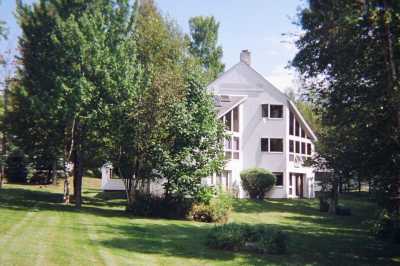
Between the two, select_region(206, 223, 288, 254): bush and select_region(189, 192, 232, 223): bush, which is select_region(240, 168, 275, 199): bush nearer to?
select_region(189, 192, 232, 223): bush

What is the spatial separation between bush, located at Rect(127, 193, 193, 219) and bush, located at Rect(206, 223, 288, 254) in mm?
8563

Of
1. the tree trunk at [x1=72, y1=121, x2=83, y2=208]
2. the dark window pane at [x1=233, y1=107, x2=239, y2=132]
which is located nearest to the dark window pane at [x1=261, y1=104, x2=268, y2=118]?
the dark window pane at [x1=233, y1=107, x2=239, y2=132]

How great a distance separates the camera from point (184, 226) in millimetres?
20938

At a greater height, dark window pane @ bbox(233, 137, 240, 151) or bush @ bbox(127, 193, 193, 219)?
dark window pane @ bbox(233, 137, 240, 151)

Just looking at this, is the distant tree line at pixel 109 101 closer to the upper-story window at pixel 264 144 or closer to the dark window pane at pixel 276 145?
the upper-story window at pixel 264 144

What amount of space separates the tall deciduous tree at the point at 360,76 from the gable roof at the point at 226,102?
72.1 feet

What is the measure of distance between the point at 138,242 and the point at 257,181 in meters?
25.0

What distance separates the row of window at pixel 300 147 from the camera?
4569 centimetres

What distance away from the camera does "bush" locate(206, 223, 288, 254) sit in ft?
49.6

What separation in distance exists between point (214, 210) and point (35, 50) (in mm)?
13496

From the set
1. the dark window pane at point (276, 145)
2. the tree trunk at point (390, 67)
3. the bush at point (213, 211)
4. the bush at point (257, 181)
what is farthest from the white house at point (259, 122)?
the tree trunk at point (390, 67)

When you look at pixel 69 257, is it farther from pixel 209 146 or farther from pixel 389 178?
pixel 209 146

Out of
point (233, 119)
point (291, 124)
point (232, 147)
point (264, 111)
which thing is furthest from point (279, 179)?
point (233, 119)

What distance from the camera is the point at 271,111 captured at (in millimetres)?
43938
